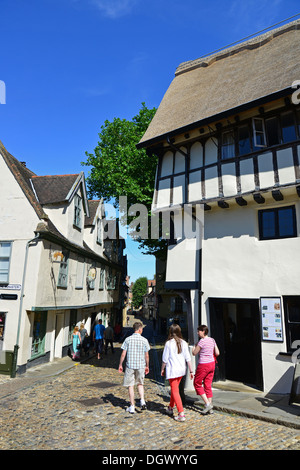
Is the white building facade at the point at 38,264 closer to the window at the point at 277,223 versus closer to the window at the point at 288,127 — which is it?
the window at the point at 277,223

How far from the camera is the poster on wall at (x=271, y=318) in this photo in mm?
9000

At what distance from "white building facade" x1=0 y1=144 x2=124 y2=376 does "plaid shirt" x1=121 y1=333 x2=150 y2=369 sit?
23.1ft

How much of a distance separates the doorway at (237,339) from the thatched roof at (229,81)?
6495 millimetres

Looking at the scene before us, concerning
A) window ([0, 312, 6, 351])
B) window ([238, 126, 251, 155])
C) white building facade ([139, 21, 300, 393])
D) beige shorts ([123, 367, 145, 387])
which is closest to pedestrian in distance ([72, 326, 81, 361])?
window ([0, 312, 6, 351])

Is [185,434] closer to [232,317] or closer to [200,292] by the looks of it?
[200,292]

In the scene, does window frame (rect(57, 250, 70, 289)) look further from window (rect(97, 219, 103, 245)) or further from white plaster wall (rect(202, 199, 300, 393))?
white plaster wall (rect(202, 199, 300, 393))

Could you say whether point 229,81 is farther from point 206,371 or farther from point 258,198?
point 206,371

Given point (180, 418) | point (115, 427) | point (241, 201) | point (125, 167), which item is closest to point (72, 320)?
point (125, 167)

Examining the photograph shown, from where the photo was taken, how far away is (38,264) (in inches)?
521

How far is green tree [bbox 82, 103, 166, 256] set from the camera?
61.1 feet

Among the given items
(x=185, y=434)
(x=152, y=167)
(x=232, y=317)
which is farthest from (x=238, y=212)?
(x=152, y=167)

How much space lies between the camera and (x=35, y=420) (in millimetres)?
6902

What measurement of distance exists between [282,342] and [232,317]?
9.79 ft

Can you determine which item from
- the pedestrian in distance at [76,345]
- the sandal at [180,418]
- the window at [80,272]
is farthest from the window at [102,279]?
the sandal at [180,418]
